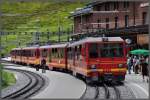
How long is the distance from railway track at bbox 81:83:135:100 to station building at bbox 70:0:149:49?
1585 cm

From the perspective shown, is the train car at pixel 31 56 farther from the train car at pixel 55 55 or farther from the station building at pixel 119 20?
the station building at pixel 119 20

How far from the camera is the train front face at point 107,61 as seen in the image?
1371 inches

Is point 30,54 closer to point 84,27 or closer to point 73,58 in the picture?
point 84,27

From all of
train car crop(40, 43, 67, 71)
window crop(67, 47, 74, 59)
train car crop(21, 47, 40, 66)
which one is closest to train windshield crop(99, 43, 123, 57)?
→ window crop(67, 47, 74, 59)

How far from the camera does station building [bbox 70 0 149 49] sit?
5859 cm

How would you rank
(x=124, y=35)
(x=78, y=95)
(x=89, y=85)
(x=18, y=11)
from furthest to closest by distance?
(x=18, y=11) < (x=124, y=35) < (x=89, y=85) < (x=78, y=95)

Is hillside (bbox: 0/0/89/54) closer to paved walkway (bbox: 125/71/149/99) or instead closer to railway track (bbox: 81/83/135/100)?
paved walkway (bbox: 125/71/149/99)

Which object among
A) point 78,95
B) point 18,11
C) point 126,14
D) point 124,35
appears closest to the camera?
point 78,95

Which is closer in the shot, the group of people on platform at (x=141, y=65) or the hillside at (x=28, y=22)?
the group of people on platform at (x=141, y=65)

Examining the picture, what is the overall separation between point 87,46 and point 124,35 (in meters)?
27.7

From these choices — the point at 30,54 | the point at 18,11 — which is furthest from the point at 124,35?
the point at 18,11

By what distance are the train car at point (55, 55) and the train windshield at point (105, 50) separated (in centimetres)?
1357

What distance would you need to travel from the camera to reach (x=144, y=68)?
36125 millimetres

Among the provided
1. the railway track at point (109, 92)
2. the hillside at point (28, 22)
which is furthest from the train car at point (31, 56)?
the railway track at point (109, 92)
